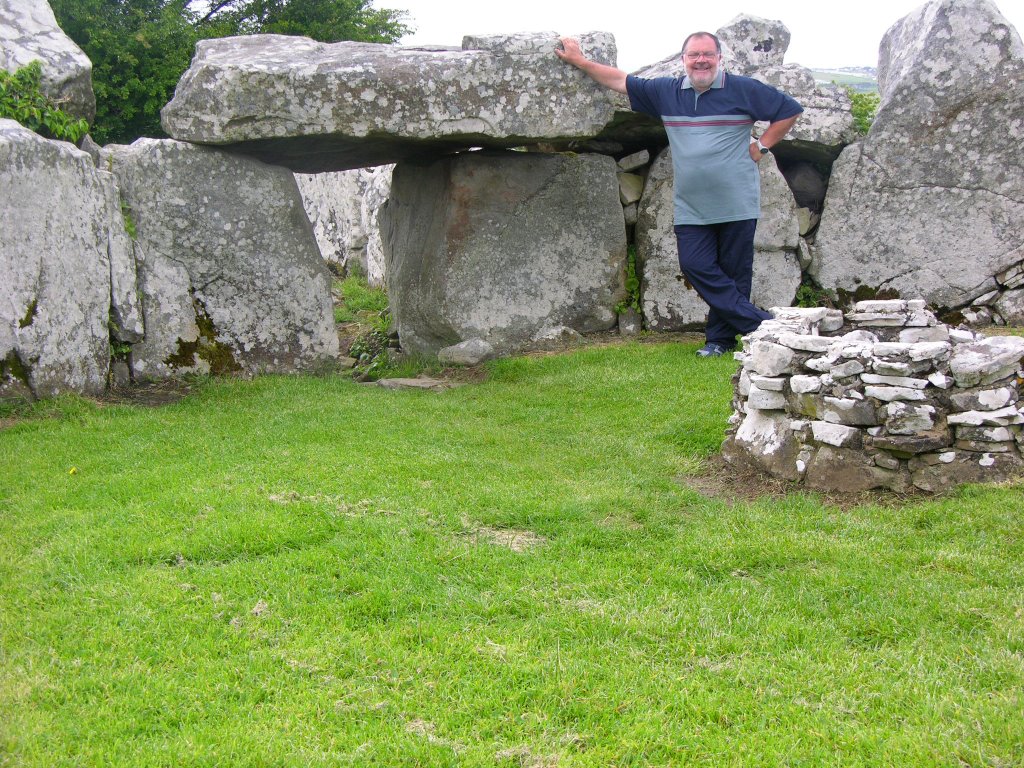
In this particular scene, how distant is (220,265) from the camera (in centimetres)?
873

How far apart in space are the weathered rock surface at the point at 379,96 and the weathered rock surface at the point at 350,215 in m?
3.97

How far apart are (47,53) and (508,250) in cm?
459

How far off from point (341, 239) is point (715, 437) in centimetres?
954

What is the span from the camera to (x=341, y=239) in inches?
582

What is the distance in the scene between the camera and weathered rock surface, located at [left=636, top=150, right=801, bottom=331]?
10281mm

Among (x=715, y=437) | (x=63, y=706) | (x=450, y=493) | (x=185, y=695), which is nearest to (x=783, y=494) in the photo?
(x=715, y=437)

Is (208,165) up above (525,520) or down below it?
above

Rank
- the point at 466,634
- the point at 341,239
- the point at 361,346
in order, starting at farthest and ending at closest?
the point at 341,239 → the point at 361,346 → the point at 466,634

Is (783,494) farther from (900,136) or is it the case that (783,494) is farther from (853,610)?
(900,136)

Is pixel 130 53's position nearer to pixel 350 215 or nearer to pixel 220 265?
pixel 350 215

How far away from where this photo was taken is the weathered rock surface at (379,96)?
27.6 feet

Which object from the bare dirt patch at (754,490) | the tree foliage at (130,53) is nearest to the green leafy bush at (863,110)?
the bare dirt patch at (754,490)

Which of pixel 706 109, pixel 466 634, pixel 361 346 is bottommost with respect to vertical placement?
pixel 361 346

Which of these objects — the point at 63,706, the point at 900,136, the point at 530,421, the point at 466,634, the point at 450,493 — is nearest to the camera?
the point at 63,706
